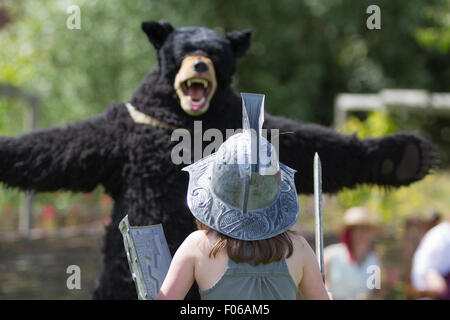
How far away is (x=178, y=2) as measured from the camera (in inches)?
372

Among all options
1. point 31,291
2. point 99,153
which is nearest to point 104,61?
point 31,291

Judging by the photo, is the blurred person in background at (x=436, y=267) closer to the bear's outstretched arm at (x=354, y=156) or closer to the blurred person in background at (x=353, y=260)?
the blurred person in background at (x=353, y=260)

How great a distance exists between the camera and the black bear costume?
2846 mm

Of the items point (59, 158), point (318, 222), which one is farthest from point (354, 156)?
point (59, 158)

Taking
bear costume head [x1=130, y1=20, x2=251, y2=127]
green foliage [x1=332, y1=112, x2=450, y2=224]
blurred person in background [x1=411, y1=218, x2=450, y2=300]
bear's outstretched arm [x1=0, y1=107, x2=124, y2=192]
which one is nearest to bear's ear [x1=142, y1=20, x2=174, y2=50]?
bear costume head [x1=130, y1=20, x2=251, y2=127]

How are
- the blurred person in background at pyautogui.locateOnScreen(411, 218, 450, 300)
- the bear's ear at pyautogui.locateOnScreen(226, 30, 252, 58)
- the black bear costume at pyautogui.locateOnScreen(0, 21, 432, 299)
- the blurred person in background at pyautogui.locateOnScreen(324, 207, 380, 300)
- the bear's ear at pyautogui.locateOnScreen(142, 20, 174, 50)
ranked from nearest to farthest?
the black bear costume at pyautogui.locateOnScreen(0, 21, 432, 299)
the bear's ear at pyautogui.locateOnScreen(142, 20, 174, 50)
the bear's ear at pyautogui.locateOnScreen(226, 30, 252, 58)
the blurred person in background at pyautogui.locateOnScreen(411, 218, 450, 300)
the blurred person in background at pyautogui.locateOnScreen(324, 207, 380, 300)

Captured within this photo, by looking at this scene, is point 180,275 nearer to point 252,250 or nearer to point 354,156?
point 252,250

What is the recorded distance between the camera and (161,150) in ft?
9.38

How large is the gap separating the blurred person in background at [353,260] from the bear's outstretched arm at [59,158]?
5.04 ft

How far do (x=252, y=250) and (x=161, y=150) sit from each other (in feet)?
4.12

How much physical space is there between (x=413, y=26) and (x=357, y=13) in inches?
44.2

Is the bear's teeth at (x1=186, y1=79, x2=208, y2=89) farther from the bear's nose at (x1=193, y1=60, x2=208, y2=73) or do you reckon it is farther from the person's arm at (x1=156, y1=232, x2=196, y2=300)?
the person's arm at (x1=156, y1=232, x2=196, y2=300)

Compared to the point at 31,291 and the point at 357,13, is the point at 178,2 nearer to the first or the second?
the point at 357,13

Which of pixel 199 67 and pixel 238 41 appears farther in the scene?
pixel 238 41
